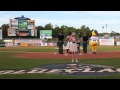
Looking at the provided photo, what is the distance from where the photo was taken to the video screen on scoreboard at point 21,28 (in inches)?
2633

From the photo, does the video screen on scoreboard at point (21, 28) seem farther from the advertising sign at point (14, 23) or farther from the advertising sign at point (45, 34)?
the advertising sign at point (45, 34)

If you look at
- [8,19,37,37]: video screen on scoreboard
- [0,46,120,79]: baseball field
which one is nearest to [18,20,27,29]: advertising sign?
[8,19,37,37]: video screen on scoreboard

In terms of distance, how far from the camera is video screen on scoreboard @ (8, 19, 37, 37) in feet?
219

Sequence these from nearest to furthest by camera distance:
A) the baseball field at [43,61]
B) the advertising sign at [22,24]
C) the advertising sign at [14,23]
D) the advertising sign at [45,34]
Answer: the baseball field at [43,61], the advertising sign at [14,23], the advertising sign at [22,24], the advertising sign at [45,34]

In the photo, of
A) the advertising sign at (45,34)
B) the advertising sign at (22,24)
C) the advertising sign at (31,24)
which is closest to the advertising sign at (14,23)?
the advertising sign at (22,24)

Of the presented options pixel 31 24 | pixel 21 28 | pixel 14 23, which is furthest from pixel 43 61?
pixel 31 24

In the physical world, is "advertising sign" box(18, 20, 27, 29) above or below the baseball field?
above

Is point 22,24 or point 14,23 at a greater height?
point 14,23

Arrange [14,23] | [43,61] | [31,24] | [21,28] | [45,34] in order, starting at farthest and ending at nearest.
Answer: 1. [45,34]
2. [31,24]
3. [21,28]
4. [14,23]
5. [43,61]

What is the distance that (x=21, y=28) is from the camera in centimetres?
6725

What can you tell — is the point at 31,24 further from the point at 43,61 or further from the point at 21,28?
the point at 43,61

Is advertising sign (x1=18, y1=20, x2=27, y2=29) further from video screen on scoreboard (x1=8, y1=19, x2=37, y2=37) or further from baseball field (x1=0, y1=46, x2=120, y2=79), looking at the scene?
baseball field (x1=0, y1=46, x2=120, y2=79)

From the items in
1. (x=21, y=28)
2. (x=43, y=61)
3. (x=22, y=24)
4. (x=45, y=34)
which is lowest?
(x=43, y=61)
